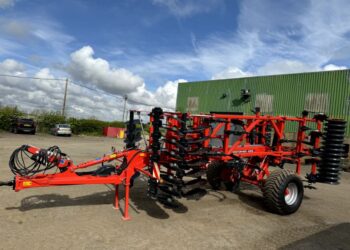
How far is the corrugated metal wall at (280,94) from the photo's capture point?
810 inches

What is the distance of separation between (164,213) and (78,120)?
39666 mm

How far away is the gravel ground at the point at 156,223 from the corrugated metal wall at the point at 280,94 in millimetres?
14437

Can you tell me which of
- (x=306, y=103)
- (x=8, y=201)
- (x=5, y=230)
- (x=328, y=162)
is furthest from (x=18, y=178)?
(x=306, y=103)

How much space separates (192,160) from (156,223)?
1.20 m

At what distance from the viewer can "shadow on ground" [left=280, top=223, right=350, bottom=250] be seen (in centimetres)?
502

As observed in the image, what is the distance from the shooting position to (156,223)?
221 inches

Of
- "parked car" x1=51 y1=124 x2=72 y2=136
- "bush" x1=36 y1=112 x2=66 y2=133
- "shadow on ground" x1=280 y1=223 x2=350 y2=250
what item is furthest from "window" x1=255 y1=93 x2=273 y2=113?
"bush" x1=36 y1=112 x2=66 y2=133

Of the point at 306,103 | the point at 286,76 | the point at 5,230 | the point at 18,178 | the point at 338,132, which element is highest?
the point at 286,76

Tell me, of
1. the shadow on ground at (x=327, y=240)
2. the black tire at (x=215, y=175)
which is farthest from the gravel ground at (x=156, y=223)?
the black tire at (x=215, y=175)

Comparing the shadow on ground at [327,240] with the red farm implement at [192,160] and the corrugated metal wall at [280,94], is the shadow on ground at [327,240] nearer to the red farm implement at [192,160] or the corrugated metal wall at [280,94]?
the red farm implement at [192,160]

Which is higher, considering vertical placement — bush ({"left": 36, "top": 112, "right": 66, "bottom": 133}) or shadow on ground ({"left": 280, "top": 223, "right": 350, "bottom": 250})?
bush ({"left": 36, "top": 112, "right": 66, "bottom": 133})

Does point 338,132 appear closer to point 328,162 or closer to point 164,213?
point 328,162

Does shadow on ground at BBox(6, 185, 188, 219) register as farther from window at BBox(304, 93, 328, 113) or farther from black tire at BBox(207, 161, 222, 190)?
window at BBox(304, 93, 328, 113)

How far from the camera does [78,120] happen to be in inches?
1729
